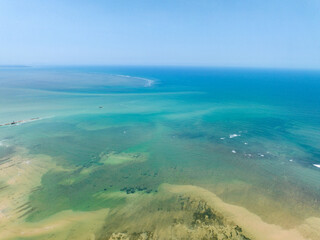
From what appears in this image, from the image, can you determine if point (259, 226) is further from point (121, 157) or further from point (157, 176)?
point (121, 157)

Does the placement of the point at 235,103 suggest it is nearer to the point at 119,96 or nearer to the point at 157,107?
the point at 157,107

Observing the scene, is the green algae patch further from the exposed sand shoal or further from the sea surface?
the exposed sand shoal

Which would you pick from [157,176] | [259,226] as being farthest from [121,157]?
[259,226]

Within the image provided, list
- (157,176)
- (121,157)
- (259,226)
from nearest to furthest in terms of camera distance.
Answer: (259,226) → (157,176) → (121,157)

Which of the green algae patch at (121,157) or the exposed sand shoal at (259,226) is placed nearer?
the exposed sand shoal at (259,226)

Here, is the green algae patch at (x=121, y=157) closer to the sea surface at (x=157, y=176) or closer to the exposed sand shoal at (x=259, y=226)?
the sea surface at (x=157, y=176)

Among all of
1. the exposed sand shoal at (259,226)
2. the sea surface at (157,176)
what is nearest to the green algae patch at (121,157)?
the sea surface at (157,176)

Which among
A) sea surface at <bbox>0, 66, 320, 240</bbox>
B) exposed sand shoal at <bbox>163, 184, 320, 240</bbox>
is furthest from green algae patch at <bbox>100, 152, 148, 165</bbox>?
exposed sand shoal at <bbox>163, 184, 320, 240</bbox>

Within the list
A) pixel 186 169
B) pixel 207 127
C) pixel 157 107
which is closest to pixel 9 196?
pixel 186 169
